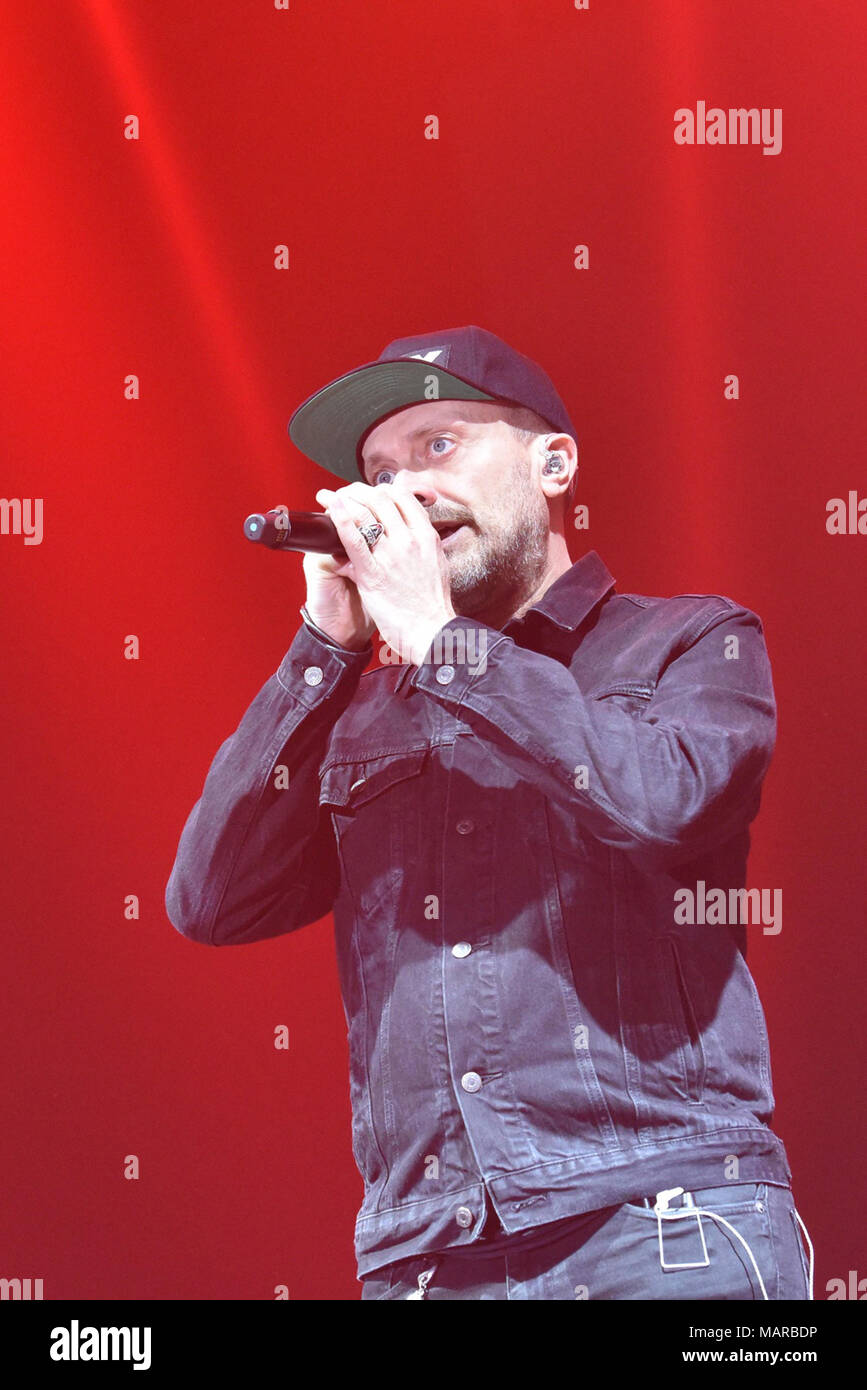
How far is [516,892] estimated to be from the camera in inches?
55.4

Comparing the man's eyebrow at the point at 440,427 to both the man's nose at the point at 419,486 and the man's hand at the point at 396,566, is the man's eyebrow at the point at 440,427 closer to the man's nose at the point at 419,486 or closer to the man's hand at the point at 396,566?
the man's nose at the point at 419,486

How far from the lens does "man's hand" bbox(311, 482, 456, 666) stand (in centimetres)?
Answer: 139

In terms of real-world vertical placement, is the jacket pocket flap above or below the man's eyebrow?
below

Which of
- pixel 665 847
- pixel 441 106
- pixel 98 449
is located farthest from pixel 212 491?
pixel 665 847

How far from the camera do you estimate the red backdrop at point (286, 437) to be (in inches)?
81.8

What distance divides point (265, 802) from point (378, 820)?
0.40 ft

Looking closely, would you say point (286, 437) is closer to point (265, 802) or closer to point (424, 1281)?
point (265, 802)

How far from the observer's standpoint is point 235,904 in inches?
63.1

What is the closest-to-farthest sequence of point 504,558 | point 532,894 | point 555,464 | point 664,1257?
point 664,1257
point 532,894
point 504,558
point 555,464

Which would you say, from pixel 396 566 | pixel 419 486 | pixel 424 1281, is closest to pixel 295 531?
Result: pixel 396 566

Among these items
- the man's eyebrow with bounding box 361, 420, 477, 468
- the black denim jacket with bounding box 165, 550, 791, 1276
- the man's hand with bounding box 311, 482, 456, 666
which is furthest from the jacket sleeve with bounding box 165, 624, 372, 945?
the man's eyebrow with bounding box 361, 420, 477, 468

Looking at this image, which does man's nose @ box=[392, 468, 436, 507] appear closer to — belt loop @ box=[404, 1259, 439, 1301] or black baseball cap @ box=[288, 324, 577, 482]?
black baseball cap @ box=[288, 324, 577, 482]
